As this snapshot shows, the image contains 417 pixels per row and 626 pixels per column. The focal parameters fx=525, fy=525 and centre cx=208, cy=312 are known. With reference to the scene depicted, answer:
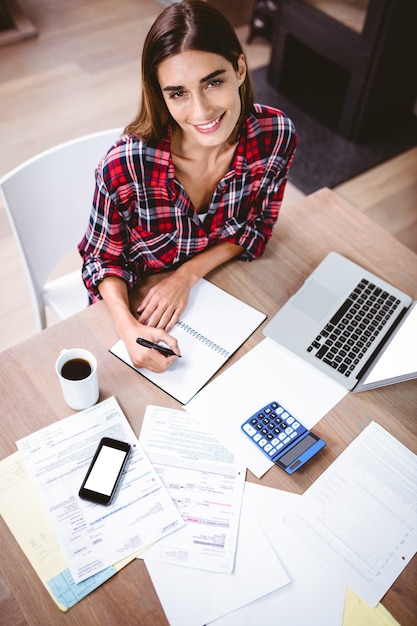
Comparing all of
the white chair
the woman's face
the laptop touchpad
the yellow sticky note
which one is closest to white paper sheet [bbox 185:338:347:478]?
the laptop touchpad

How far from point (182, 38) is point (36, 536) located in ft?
3.13

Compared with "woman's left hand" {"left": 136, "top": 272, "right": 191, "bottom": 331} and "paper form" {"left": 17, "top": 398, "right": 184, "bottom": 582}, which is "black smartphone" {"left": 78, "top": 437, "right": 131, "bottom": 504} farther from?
"woman's left hand" {"left": 136, "top": 272, "right": 191, "bottom": 331}

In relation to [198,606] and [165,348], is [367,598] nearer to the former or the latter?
[198,606]

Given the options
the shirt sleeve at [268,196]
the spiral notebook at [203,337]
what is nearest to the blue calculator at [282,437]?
the spiral notebook at [203,337]

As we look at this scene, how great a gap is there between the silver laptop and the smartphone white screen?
0.43 m

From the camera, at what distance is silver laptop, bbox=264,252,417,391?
1.12 m

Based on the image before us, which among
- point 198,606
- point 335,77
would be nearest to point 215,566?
point 198,606

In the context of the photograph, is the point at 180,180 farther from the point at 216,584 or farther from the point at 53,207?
the point at 216,584

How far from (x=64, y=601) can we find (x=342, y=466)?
549 millimetres

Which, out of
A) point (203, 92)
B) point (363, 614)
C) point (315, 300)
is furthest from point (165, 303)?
point (363, 614)

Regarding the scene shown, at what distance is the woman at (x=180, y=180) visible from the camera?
3.44ft

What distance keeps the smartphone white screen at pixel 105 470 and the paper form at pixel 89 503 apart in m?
0.02

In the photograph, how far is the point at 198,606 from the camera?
2.82ft

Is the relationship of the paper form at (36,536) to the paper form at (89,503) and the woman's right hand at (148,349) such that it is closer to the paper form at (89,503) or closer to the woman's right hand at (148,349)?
the paper form at (89,503)
